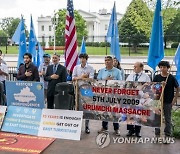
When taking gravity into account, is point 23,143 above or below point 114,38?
below

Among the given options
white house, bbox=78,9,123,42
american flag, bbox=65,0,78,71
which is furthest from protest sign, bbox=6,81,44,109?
white house, bbox=78,9,123,42

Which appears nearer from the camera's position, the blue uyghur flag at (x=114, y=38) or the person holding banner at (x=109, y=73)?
the person holding banner at (x=109, y=73)

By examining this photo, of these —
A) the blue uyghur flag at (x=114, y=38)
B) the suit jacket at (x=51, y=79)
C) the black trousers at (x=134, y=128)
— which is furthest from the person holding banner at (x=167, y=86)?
the blue uyghur flag at (x=114, y=38)

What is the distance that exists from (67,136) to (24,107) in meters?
1.29

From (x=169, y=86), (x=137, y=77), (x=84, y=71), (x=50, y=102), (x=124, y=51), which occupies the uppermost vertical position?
(x=124, y=51)

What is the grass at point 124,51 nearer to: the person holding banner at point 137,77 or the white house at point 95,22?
the person holding banner at point 137,77

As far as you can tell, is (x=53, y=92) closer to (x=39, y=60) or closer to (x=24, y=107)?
(x=24, y=107)

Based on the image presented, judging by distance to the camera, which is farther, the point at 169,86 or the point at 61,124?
the point at 61,124

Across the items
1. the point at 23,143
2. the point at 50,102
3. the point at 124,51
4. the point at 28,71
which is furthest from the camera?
the point at 124,51

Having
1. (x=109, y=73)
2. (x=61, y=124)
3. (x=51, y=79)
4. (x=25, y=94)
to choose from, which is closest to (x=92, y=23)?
(x=51, y=79)

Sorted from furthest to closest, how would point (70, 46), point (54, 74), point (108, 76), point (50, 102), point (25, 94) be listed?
1. point (70, 46)
2. point (50, 102)
3. point (54, 74)
4. point (25, 94)
5. point (108, 76)

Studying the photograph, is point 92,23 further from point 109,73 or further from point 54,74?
point 109,73

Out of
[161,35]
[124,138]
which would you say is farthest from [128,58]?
[124,138]

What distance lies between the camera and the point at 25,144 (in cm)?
640
